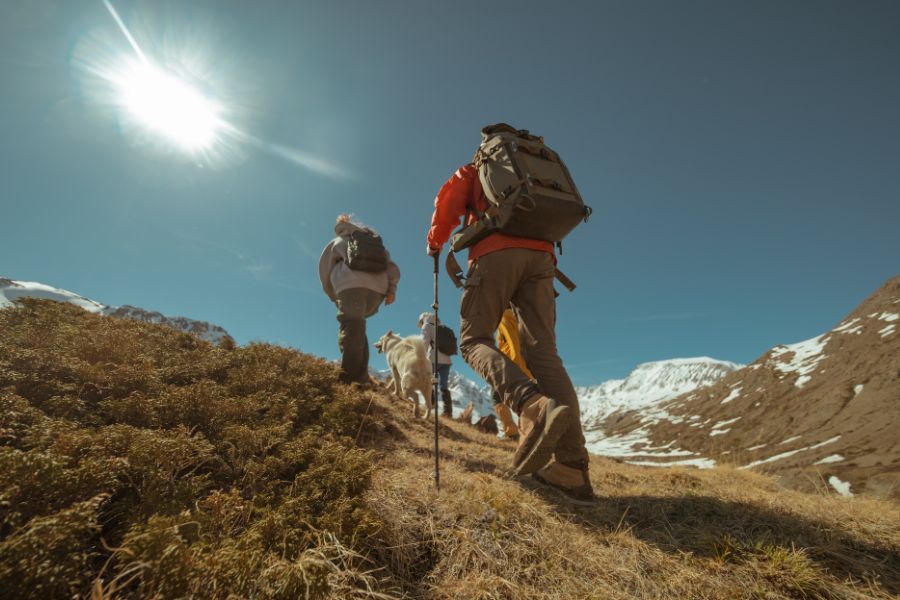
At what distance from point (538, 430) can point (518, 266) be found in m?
1.59

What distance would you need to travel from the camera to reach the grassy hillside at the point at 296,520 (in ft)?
4.81

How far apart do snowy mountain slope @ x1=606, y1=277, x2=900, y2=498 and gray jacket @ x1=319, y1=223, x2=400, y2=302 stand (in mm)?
6792

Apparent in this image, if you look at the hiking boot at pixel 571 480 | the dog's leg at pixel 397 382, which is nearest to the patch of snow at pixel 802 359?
the dog's leg at pixel 397 382

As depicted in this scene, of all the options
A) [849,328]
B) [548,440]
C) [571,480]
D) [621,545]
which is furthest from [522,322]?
[849,328]

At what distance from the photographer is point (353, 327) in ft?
21.4

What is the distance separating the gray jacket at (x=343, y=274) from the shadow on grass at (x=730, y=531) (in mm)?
4569

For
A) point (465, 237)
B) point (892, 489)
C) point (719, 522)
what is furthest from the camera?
point (892, 489)

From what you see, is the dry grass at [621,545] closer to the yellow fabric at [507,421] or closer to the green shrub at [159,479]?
the green shrub at [159,479]

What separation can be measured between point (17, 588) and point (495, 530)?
2050 millimetres

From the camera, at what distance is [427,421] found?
696 cm

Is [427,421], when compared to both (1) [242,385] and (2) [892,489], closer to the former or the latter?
(1) [242,385]

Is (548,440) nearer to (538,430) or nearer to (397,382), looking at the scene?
(538,430)

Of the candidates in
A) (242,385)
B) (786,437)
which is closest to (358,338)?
(242,385)

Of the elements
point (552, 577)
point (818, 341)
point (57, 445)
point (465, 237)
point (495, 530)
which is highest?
point (818, 341)
